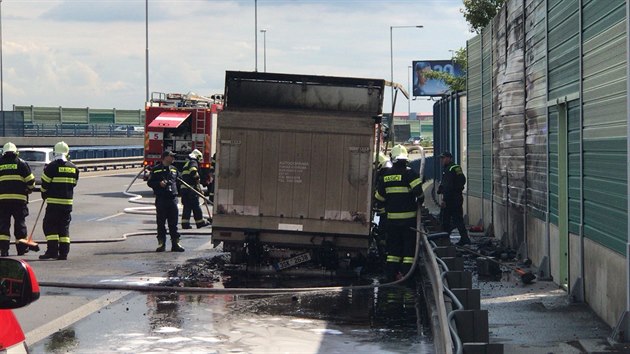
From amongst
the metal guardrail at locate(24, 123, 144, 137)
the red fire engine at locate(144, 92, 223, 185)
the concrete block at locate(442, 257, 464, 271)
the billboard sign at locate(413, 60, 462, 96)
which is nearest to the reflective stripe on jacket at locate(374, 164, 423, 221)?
the concrete block at locate(442, 257, 464, 271)

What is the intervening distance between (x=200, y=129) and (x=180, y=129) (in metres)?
0.82

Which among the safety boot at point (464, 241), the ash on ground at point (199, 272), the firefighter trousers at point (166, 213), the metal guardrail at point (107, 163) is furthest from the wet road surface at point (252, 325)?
the metal guardrail at point (107, 163)

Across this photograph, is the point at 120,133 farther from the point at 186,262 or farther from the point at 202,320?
the point at 202,320

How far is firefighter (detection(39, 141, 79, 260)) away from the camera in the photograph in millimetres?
17422

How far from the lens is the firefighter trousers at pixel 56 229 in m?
17.4

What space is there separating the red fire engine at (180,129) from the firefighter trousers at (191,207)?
1319 cm

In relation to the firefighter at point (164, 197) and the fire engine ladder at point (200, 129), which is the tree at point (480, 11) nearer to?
the fire engine ladder at point (200, 129)

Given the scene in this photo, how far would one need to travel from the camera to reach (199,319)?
470 inches

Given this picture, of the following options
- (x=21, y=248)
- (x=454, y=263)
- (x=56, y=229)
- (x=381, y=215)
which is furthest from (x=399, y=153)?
(x=21, y=248)

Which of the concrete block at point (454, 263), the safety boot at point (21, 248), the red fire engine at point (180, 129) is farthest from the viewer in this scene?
the red fire engine at point (180, 129)

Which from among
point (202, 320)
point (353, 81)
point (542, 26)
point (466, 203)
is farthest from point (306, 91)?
point (466, 203)

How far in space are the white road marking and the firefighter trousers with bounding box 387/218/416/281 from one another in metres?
3.47

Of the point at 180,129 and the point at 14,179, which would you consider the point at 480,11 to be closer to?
the point at 180,129

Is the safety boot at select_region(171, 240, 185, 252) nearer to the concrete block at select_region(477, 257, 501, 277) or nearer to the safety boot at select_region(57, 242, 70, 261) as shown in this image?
the safety boot at select_region(57, 242, 70, 261)
